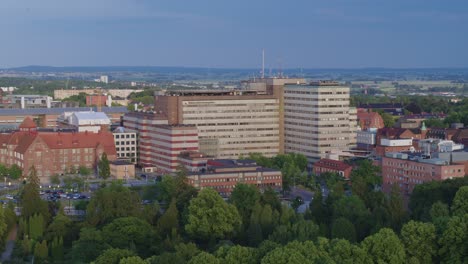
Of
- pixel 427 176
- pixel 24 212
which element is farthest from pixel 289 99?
pixel 24 212

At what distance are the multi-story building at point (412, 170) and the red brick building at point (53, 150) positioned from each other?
2473 centimetres

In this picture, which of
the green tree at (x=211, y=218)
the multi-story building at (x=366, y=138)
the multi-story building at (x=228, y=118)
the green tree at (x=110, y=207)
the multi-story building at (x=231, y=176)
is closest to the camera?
the green tree at (x=211, y=218)

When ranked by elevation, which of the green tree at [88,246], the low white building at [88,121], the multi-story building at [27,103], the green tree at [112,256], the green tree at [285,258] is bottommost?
the green tree at [88,246]

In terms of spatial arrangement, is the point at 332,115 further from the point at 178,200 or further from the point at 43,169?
the point at 178,200

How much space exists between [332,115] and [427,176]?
69.3 ft

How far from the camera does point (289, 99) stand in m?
91.9

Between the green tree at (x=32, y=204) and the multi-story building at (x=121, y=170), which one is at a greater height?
the green tree at (x=32, y=204)

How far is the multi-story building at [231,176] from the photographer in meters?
A: 71.5

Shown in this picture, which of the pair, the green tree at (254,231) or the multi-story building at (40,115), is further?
the multi-story building at (40,115)

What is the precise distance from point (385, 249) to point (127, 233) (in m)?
Result: 14.5

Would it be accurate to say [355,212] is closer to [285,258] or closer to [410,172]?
[285,258]

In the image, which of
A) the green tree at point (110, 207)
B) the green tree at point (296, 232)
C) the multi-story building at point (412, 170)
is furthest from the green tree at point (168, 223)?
the multi-story building at point (412, 170)

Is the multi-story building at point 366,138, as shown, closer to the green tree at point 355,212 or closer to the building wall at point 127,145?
the building wall at point 127,145

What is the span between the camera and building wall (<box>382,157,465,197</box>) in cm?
6831
